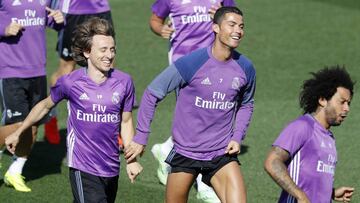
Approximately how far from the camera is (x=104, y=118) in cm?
879

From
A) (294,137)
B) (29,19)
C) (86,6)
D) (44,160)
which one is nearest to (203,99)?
(294,137)

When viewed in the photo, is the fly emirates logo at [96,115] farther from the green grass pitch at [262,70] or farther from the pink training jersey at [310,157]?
the green grass pitch at [262,70]

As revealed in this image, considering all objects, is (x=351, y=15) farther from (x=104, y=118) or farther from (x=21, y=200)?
(x=104, y=118)

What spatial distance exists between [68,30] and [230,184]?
17.1 feet

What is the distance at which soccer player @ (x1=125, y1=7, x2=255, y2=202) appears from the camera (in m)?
8.84

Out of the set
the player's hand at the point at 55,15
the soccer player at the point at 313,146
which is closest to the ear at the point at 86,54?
the soccer player at the point at 313,146

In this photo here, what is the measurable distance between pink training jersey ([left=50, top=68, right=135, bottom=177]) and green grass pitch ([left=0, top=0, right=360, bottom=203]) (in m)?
2.10

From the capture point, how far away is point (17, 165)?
11.2 m

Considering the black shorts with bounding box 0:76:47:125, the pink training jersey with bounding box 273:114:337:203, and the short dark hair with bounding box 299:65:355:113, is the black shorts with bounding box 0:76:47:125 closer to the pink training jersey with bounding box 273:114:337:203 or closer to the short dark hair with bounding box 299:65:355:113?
the short dark hair with bounding box 299:65:355:113

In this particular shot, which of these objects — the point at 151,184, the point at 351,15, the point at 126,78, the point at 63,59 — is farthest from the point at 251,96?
the point at 351,15

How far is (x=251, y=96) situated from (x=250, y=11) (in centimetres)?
1149

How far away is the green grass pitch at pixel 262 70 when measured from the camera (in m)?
11.3

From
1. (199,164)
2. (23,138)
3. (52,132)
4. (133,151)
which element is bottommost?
(52,132)

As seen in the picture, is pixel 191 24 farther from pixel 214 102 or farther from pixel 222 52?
pixel 214 102
